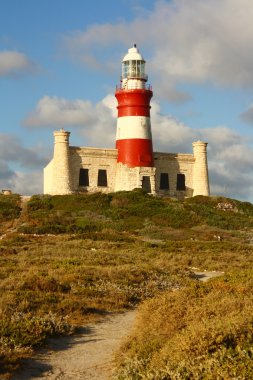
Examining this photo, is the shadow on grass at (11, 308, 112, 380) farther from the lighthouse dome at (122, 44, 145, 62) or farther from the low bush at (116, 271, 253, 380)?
the lighthouse dome at (122, 44, 145, 62)

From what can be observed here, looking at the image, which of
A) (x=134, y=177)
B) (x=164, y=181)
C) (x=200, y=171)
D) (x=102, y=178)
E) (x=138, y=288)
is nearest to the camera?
(x=138, y=288)

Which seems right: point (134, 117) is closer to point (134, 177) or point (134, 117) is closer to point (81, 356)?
point (134, 177)

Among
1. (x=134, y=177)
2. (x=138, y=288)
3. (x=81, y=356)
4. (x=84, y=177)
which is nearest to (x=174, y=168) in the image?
(x=134, y=177)

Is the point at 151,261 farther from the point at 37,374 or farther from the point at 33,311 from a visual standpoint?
the point at 37,374

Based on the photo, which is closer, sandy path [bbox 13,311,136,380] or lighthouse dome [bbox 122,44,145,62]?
sandy path [bbox 13,311,136,380]

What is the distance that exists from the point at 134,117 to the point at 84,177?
6.68 m

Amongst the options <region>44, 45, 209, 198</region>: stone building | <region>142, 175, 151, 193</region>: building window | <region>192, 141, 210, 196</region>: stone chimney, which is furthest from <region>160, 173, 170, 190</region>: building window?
<region>192, 141, 210, 196</region>: stone chimney

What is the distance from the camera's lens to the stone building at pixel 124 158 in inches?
1908

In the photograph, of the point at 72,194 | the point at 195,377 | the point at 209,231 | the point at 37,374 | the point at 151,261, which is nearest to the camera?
the point at 195,377

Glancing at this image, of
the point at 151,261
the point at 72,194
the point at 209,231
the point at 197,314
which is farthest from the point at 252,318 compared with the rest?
the point at 72,194

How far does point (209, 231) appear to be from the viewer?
3725 cm

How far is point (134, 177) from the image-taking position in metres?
48.9

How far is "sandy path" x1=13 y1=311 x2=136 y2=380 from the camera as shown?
8289 mm

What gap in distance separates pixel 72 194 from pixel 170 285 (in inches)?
1239
